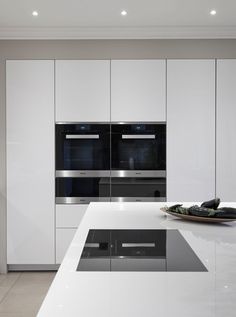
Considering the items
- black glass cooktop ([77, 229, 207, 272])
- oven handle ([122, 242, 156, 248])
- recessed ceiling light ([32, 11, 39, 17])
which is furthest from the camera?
recessed ceiling light ([32, 11, 39, 17])

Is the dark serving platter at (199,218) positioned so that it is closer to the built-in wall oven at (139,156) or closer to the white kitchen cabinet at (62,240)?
the built-in wall oven at (139,156)

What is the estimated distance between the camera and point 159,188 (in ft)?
13.6

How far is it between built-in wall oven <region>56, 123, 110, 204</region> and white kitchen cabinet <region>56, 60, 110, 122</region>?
0.10 meters

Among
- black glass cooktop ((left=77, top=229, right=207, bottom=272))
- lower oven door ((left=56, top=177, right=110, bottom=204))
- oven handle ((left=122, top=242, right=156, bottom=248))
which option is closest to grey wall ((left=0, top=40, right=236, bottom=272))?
lower oven door ((left=56, top=177, right=110, bottom=204))

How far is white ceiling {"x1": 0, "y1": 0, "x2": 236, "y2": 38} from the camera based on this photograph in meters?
3.41

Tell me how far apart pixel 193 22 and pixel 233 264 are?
323 cm

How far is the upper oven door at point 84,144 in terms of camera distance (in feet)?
13.5

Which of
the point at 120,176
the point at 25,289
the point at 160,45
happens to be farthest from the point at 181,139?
the point at 25,289

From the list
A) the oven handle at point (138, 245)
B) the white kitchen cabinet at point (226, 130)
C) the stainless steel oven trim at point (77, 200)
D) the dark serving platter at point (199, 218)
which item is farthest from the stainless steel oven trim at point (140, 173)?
the oven handle at point (138, 245)

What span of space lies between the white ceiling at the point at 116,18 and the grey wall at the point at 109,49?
8 centimetres

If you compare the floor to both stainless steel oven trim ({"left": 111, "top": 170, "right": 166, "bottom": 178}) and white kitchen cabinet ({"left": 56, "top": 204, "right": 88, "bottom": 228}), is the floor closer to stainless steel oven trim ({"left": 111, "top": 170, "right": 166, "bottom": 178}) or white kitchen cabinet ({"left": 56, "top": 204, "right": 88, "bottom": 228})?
white kitchen cabinet ({"left": 56, "top": 204, "right": 88, "bottom": 228})

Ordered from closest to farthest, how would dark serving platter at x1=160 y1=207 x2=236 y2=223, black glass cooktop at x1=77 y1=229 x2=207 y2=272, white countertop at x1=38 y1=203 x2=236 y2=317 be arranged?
1. white countertop at x1=38 y1=203 x2=236 y2=317
2. black glass cooktop at x1=77 y1=229 x2=207 y2=272
3. dark serving platter at x1=160 y1=207 x2=236 y2=223

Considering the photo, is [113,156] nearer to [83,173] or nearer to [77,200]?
[83,173]

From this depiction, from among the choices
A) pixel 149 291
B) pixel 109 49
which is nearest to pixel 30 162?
pixel 109 49
